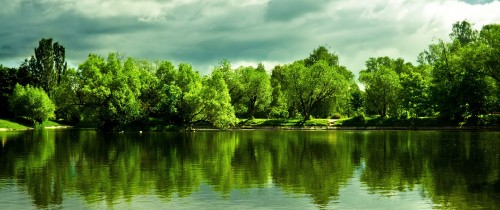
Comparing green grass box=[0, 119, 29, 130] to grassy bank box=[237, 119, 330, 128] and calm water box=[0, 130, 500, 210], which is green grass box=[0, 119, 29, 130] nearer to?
grassy bank box=[237, 119, 330, 128]

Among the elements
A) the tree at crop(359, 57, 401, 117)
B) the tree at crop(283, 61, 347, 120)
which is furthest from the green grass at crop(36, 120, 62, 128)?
the tree at crop(359, 57, 401, 117)

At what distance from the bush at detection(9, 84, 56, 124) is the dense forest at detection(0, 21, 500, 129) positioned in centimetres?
24

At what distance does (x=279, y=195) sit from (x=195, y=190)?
397 centimetres

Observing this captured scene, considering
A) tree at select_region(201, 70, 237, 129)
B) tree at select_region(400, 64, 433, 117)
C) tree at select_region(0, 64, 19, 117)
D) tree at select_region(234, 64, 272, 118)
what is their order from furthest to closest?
1. tree at select_region(0, 64, 19, 117)
2. tree at select_region(234, 64, 272, 118)
3. tree at select_region(400, 64, 433, 117)
4. tree at select_region(201, 70, 237, 129)

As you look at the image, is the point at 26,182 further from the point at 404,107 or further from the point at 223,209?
the point at 404,107

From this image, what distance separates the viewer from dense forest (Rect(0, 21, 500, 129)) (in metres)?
89.2

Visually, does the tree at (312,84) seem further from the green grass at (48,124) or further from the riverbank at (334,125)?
the green grass at (48,124)

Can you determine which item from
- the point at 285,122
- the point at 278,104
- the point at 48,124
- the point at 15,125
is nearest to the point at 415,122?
the point at 285,122

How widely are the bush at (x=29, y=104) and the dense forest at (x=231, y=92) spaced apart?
0.24 metres

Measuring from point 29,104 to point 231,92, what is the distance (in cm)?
4767

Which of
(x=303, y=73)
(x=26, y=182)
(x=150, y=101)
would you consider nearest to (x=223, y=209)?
(x=26, y=182)

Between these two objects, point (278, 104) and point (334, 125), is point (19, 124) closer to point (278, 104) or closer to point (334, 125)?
point (278, 104)

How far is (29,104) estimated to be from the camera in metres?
A: 116

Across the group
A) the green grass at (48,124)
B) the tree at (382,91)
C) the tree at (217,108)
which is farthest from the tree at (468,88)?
the green grass at (48,124)
